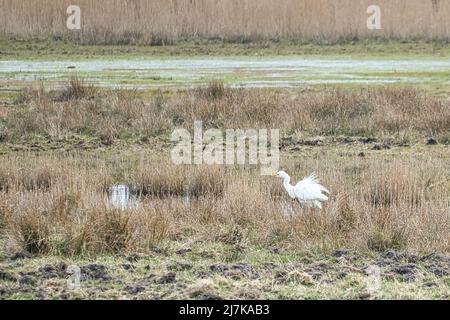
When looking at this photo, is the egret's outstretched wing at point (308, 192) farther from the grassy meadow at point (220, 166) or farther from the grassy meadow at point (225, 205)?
the grassy meadow at point (220, 166)

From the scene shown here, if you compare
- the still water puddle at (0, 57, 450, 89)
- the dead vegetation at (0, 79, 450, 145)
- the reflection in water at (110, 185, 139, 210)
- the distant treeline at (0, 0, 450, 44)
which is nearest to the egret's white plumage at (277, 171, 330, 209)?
the reflection in water at (110, 185, 139, 210)

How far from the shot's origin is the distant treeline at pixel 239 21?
3562cm

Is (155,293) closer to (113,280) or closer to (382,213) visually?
(113,280)

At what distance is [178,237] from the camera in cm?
1125

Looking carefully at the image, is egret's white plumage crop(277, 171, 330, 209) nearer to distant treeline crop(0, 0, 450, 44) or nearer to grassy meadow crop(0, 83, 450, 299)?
grassy meadow crop(0, 83, 450, 299)

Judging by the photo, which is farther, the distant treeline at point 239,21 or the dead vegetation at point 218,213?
the distant treeline at point 239,21

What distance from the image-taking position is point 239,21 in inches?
1453

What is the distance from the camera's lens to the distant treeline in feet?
117

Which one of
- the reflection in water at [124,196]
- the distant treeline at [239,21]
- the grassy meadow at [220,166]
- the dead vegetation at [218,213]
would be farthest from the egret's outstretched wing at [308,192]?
the distant treeline at [239,21]

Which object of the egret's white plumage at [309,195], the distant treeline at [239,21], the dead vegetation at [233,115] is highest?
the distant treeline at [239,21]

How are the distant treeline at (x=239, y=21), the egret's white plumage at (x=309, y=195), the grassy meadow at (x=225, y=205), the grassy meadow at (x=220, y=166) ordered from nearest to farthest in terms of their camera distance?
the grassy meadow at (x=225, y=205), the grassy meadow at (x=220, y=166), the egret's white plumage at (x=309, y=195), the distant treeline at (x=239, y=21)

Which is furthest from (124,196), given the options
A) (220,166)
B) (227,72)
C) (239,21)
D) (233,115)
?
(239,21)

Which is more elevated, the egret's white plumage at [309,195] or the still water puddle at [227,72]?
the still water puddle at [227,72]

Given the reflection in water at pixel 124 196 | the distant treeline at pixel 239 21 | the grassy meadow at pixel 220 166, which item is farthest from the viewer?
the distant treeline at pixel 239 21
